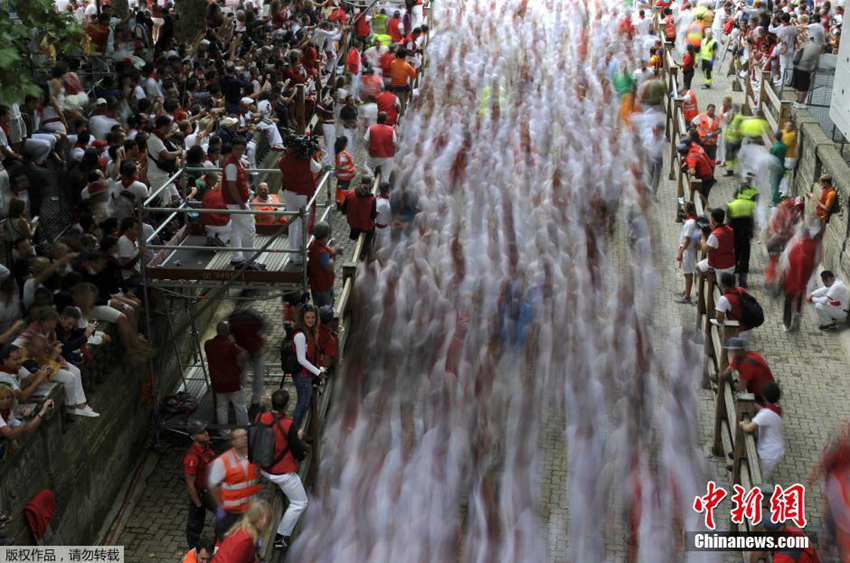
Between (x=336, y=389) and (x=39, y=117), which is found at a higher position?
(x=39, y=117)

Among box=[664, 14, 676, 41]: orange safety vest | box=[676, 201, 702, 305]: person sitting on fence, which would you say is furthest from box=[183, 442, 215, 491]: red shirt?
box=[664, 14, 676, 41]: orange safety vest

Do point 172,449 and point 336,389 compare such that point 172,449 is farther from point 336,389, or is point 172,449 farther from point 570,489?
point 570,489

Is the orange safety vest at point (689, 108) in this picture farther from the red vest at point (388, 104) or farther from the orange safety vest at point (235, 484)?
the orange safety vest at point (235, 484)

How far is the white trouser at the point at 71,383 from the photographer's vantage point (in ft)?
35.5

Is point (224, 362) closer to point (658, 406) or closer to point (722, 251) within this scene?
point (658, 406)

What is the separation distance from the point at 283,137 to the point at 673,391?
31.2ft

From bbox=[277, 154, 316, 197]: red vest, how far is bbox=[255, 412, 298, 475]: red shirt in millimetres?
4544

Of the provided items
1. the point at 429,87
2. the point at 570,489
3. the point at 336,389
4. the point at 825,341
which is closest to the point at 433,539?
the point at 570,489

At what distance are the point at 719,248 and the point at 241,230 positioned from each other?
6197 millimetres

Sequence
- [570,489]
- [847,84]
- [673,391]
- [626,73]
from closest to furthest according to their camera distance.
Result: [570,489]
[673,391]
[847,84]
[626,73]

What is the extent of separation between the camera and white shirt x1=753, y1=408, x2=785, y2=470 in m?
11.3

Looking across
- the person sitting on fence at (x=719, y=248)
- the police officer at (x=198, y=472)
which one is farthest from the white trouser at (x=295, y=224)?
the person sitting on fence at (x=719, y=248)

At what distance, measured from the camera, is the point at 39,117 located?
14.8 metres

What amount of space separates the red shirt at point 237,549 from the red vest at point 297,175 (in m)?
6.13
